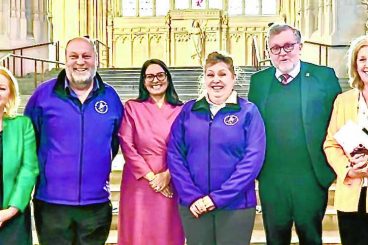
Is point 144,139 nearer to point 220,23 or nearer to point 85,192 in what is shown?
point 85,192

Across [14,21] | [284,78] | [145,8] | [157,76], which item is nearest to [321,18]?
[14,21]

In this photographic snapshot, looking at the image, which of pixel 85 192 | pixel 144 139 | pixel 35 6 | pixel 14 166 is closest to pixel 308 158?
pixel 144 139

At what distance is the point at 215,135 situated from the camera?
3.49 metres

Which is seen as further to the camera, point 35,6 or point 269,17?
point 269,17

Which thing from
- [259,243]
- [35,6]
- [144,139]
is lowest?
[259,243]

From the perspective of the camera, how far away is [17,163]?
3475 mm

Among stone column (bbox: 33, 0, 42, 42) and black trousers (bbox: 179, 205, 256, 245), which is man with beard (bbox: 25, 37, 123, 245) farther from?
stone column (bbox: 33, 0, 42, 42)

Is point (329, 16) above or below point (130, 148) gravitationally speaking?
above

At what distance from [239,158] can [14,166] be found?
1.22m

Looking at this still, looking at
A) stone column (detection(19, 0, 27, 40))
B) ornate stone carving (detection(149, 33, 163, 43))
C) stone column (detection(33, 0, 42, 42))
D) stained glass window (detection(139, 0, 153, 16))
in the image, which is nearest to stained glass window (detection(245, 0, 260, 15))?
ornate stone carving (detection(149, 33, 163, 43))

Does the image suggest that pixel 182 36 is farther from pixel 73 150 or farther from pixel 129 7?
pixel 73 150

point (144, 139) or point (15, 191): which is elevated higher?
point (144, 139)

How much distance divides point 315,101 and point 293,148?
30 centimetres

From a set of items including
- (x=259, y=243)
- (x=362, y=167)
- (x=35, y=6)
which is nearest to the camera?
(x=362, y=167)
